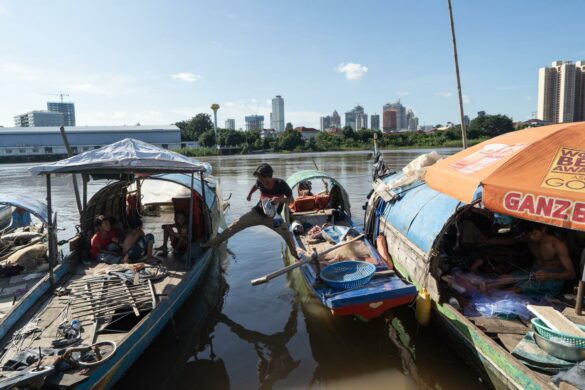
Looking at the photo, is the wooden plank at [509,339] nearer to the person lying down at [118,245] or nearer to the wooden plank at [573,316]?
the wooden plank at [573,316]

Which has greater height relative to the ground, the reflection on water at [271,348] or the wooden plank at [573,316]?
the wooden plank at [573,316]

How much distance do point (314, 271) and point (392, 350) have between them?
1820mm

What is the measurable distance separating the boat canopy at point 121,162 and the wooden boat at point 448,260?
13.2ft

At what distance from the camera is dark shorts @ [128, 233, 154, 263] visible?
303 inches

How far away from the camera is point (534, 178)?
4.49 metres

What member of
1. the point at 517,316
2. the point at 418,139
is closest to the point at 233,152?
the point at 418,139

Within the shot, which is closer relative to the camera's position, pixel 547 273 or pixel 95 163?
pixel 547 273

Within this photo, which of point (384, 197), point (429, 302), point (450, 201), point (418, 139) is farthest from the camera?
point (418, 139)

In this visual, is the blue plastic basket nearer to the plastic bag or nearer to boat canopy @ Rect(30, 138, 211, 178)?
the plastic bag

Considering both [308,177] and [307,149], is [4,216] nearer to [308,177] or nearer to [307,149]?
[308,177]

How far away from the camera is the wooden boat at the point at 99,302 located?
4.26 metres

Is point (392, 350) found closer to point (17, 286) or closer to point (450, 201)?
point (450, 201)

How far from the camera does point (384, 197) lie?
9.20m

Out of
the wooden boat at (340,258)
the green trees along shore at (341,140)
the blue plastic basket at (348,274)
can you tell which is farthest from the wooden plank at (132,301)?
the green trees along shore at (341,140)
